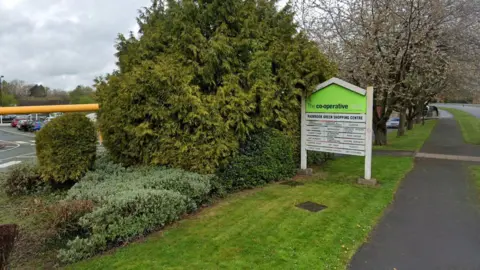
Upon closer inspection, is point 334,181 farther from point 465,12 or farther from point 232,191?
point 465,12

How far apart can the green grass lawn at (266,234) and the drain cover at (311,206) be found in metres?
0.14

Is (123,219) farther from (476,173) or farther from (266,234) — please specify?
(476,173)

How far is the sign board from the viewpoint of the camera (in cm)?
717

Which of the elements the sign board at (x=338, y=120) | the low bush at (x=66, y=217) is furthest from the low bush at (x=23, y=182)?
the sign board at (x=338, y=120)

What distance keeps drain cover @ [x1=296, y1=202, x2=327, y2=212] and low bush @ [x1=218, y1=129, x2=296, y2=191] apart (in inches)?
64.9

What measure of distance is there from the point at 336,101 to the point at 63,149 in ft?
21.2

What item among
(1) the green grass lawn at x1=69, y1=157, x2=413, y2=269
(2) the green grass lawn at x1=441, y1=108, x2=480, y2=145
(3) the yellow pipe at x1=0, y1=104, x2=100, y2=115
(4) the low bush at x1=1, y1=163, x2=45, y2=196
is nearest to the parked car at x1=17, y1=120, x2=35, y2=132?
(3) the yellow pipe at x1=0, y1=104, x2=100, y2=115

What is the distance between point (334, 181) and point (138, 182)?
473 cm

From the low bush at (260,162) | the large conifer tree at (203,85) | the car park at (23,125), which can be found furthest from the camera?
the car park at (23,125)

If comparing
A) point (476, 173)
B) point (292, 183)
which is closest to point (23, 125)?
point (292, 183)

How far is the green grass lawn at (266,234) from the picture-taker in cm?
380

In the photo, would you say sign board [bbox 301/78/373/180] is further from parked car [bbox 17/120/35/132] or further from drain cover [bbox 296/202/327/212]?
parked car [bbox 17/120/35/132]

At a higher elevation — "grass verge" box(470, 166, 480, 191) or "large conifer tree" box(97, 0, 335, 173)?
"large conifer tree" box(97, 0, 335, 173)

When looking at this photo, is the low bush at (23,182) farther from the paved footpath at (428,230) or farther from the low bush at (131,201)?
the paved footpath at (428,230)
